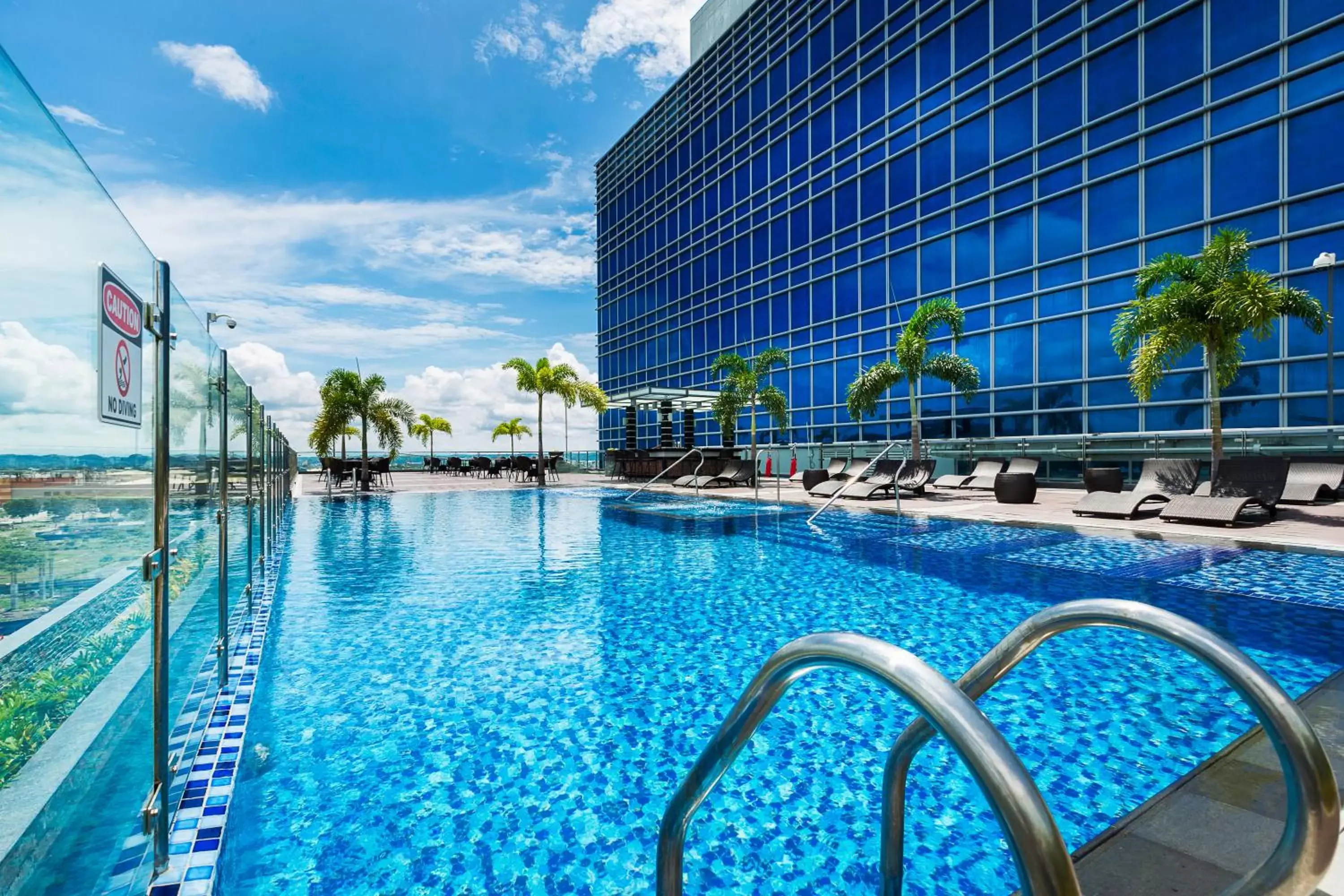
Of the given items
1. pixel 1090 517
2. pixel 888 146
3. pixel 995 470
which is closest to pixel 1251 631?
pixel 1090 517

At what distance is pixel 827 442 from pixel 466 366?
84.6ft

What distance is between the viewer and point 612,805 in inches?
111

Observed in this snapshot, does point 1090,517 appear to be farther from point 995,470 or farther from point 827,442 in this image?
point 827,442

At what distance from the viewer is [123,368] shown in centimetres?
188

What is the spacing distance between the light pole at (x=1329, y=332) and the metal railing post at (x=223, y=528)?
18.3 metres

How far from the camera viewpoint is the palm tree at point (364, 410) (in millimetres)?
22734

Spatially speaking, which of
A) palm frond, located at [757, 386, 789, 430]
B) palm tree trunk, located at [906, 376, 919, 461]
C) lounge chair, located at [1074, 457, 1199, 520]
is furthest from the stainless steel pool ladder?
palm frond, located at [757, 386, 789, 430]

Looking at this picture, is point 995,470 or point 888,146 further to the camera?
point 888,146

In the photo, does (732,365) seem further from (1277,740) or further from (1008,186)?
(1277,740)

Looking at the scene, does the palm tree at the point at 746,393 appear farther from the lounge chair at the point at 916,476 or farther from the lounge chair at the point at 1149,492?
the lounge chair at the point at 1149,492

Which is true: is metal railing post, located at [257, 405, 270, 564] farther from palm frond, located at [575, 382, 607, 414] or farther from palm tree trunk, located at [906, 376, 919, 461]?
palm frond, located at [575, 382, 607, 414]

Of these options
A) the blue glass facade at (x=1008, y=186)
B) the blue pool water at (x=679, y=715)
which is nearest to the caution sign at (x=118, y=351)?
the blue pool water at (x=679, y=715)

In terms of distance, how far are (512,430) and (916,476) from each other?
47723 mm

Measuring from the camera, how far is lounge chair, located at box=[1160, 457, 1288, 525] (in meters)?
9.61
